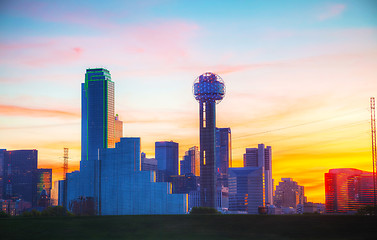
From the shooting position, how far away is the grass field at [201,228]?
5203cm

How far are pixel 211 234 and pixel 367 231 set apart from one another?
1569 cm

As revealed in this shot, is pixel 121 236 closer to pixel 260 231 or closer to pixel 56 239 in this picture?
pixel 56 239

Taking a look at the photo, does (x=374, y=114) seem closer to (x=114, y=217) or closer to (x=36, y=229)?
(x=114, y=217)

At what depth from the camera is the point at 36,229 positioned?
191 ft

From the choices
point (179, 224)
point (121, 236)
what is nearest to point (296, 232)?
point (179, 224)

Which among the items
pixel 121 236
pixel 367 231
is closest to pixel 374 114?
pixel 367 231

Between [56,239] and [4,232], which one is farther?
[4,232]

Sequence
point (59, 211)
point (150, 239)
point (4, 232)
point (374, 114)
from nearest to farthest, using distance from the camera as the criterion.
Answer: point (150, 239) < point (4, 232) < point (374, 114) < point (59, 211)

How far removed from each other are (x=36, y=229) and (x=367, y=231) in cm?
3575

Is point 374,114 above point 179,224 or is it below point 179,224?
above

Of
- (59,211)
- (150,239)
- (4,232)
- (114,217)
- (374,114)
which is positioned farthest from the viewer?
(59,211)

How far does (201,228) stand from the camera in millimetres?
56656

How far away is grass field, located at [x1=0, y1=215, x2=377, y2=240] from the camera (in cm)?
5203

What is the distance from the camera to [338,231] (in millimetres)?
52531
